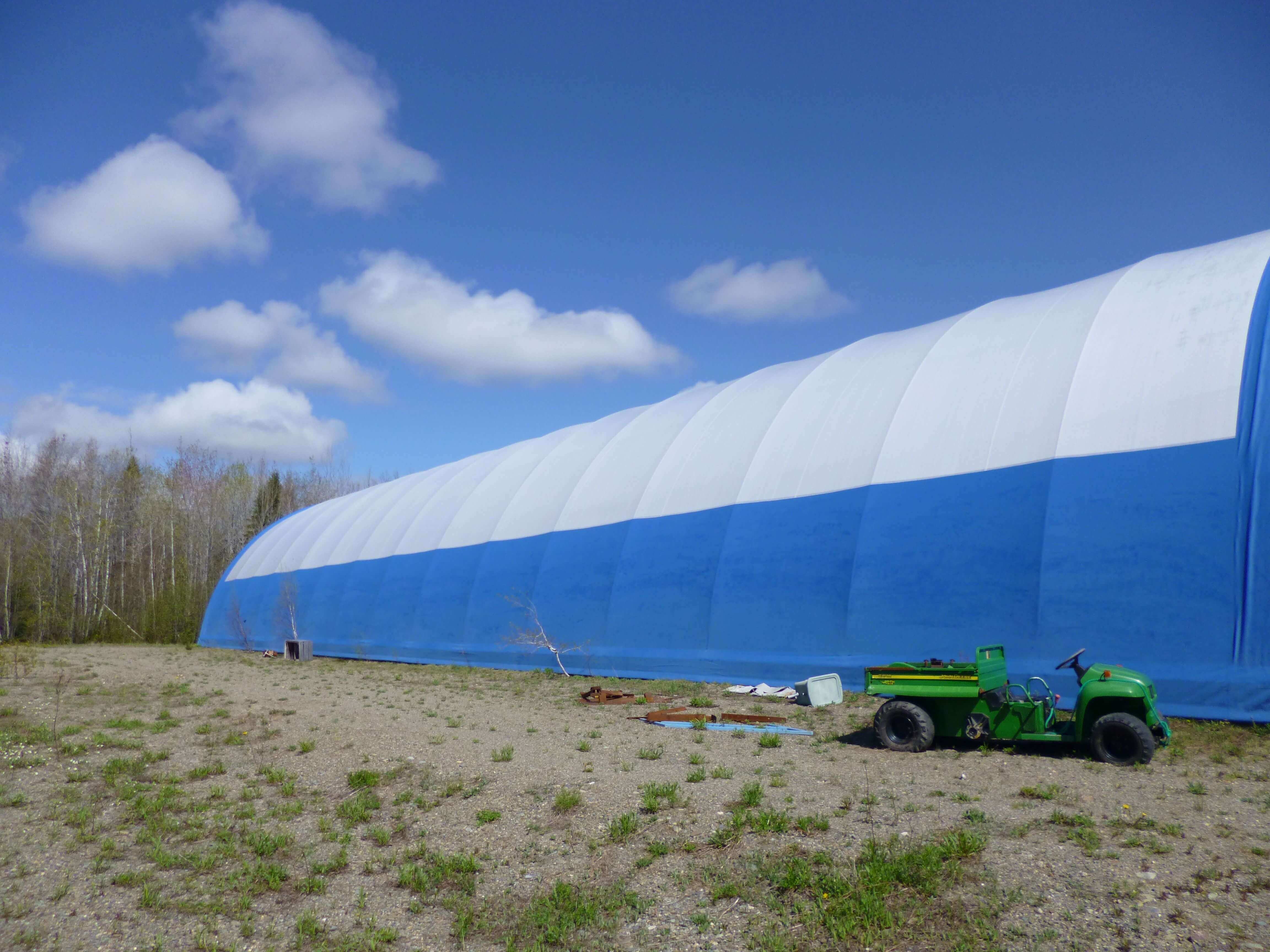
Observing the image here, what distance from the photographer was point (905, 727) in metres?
10.7

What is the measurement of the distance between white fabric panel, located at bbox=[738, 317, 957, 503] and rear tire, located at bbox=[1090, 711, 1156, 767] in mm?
7991

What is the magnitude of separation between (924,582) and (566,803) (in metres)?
9.18

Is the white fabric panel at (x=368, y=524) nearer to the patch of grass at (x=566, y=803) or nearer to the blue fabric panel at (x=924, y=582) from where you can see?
the blue fabric panel at (x=924, y=582)

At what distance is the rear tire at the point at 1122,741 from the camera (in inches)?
361

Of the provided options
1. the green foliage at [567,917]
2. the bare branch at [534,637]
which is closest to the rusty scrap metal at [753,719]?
the green foliage at [567,917]

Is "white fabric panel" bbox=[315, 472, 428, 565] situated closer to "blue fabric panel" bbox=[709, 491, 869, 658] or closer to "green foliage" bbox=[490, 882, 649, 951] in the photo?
"blue fabric panel" bbox=[709, 491, 869, 658]

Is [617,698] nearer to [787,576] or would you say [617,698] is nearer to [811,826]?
[787,576]

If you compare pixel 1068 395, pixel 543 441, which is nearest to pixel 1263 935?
pixel 1068 395

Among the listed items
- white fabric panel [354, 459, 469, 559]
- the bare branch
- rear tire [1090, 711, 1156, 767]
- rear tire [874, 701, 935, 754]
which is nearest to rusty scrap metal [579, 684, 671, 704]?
the bare branch

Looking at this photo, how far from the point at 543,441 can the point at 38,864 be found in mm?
25332

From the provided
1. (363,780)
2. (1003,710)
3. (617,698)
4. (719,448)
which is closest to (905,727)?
(1003,710)

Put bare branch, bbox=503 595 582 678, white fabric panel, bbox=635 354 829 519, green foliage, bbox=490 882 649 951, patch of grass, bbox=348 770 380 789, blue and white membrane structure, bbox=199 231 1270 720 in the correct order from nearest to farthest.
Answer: green foliage, bbox=490 882 649 951 < patch of grass, bbox=348 770 380 789 < blue and white membrane structure, bbox=199 231 1270 720 < white fabric panel, bbox=635 354 829 519 < bare branch, bbox=503 595 582 678

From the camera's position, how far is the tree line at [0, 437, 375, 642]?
46094mm

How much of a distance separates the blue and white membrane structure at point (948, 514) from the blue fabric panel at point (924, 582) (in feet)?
0.14
